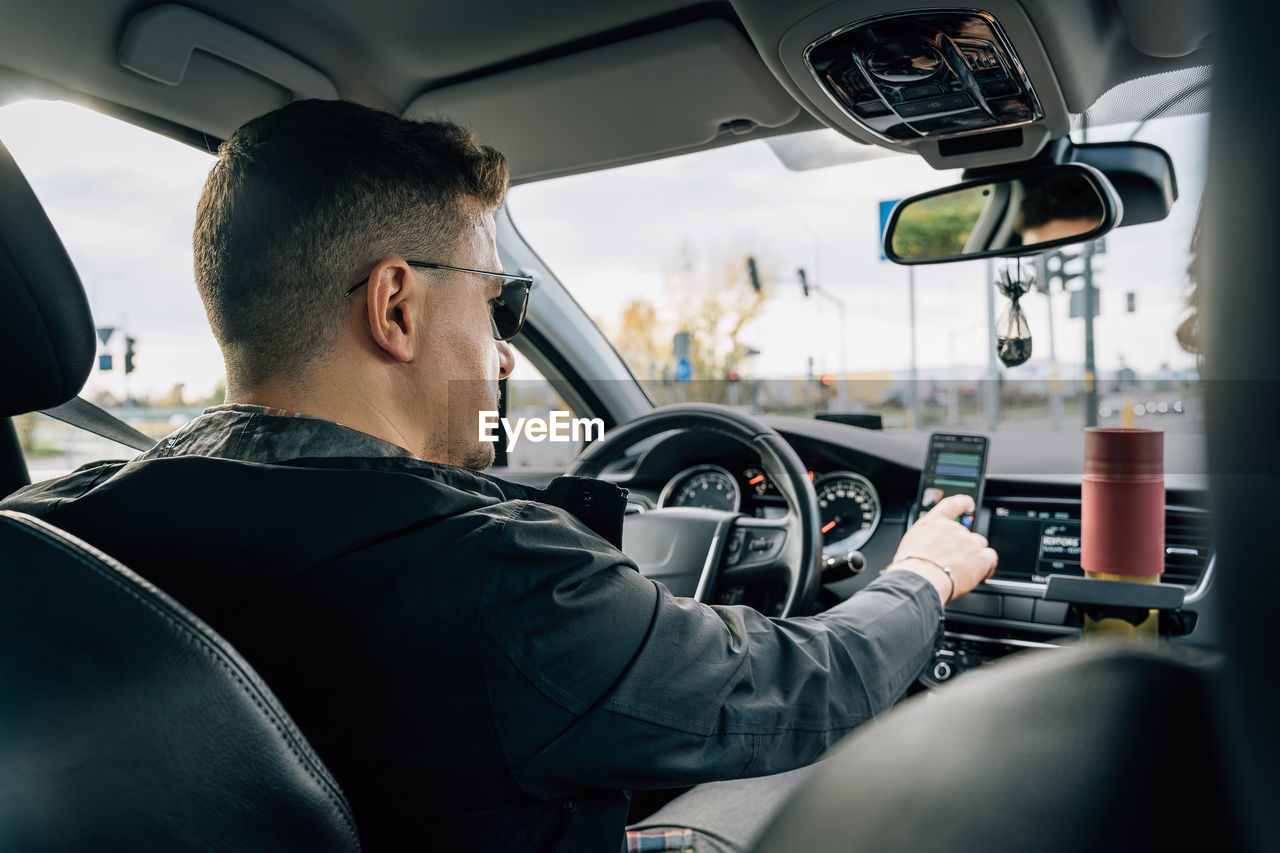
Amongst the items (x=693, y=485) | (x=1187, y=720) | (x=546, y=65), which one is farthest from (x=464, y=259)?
(x=693, y=485)

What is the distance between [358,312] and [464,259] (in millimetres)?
226

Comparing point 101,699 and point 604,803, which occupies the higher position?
point 101,699

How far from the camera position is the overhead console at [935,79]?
186 centimetres

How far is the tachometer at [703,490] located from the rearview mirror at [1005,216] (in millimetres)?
888

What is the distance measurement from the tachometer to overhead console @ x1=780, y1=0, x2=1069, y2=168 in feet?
3.83

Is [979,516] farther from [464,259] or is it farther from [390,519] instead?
[390,519]

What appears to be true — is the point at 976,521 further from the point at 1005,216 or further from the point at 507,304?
the point at 507,304

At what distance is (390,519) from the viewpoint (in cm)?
110

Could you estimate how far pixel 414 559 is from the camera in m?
1.09

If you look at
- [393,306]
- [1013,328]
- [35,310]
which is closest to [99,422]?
[35,310]

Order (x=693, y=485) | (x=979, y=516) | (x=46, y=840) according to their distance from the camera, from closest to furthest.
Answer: (x=46, y=840), (x=979, y=516), (x=693, y=485)

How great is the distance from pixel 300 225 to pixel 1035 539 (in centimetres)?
211

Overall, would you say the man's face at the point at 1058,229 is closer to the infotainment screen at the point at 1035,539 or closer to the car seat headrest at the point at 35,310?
the infotainment screen at the point at 1035,539

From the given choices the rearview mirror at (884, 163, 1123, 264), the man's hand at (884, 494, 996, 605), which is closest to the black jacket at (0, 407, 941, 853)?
the man's hand at (884, 494, 996, 605)
